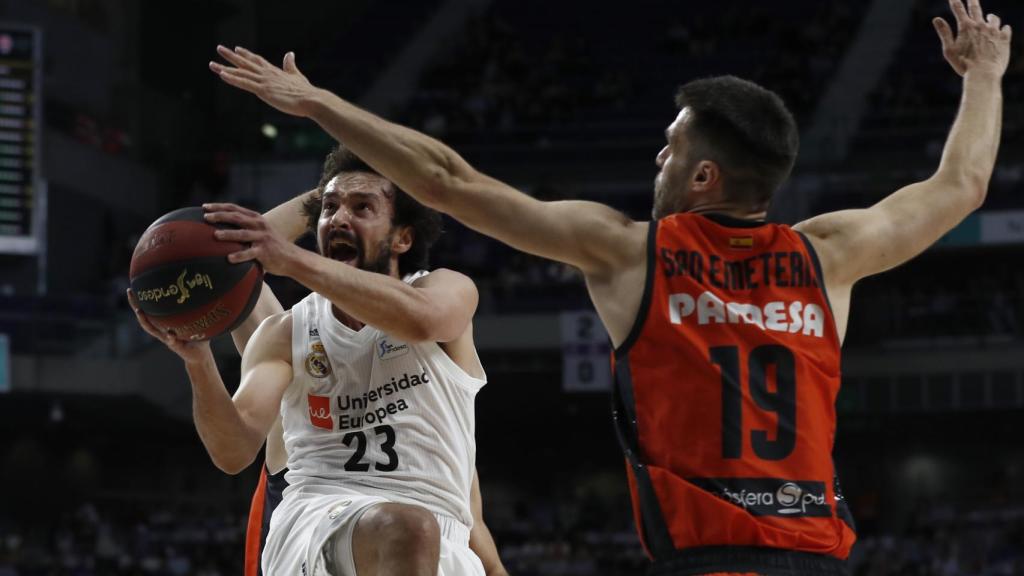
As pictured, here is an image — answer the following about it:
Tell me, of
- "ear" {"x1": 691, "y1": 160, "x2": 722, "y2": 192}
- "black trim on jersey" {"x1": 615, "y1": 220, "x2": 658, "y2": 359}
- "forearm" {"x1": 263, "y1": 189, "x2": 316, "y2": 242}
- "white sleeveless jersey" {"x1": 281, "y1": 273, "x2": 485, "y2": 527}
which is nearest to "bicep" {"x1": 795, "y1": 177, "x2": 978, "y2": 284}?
"ear" {"x1": 691, "y1": 160, "x2": 722, "y2": 192}

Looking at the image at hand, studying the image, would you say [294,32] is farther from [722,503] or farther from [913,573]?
[722,503]

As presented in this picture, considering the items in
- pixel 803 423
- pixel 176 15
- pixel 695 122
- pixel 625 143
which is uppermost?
pixel 176 15

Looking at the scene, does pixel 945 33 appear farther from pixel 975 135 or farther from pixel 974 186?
pixel 974 186

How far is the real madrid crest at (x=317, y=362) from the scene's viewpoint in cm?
457

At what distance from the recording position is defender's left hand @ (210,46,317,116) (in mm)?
3373

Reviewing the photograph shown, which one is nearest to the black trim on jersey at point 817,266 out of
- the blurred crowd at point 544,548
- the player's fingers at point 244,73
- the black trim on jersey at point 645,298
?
the black trim on jersey at point 645,298

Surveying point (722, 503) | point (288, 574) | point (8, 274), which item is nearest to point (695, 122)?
point (722, 503)

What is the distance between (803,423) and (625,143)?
18667mm

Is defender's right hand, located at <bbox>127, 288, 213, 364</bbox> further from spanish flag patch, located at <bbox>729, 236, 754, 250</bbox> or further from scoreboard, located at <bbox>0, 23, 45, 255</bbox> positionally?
scoreboard, located at <bbox>0, 23, 45, 255</bbox>

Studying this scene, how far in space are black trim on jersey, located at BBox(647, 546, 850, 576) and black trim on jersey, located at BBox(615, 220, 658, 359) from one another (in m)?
0.48

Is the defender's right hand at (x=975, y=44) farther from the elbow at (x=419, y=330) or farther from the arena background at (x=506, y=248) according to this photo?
the arena background at (x=506, y=248)

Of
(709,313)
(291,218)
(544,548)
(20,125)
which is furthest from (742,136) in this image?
(20,125)

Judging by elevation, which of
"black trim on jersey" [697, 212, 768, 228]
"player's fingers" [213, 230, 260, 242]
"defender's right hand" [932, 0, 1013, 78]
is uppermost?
"defender's right hand" [932, 0, 1013, 78]

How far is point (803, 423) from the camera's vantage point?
3.21 meters
